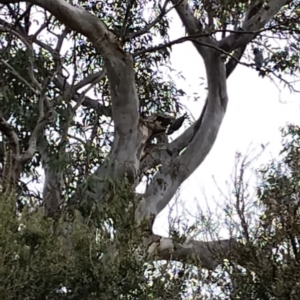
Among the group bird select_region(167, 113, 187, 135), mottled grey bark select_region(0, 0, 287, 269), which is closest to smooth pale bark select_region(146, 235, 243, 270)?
mottled grey bark select_region(0, 0, 287, 269)

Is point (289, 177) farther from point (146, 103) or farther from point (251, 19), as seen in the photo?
point (146, 103)

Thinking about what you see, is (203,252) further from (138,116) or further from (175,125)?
(175,125)

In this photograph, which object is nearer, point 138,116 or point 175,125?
point 138,116

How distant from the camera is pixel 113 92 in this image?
4777mm

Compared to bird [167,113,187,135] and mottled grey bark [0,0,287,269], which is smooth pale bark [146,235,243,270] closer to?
mottled grey bark [0,0,287,269]

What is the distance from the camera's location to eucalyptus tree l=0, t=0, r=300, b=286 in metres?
4.50

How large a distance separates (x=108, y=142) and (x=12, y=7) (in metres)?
1.52

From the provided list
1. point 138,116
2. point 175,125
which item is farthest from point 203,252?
point 175,125

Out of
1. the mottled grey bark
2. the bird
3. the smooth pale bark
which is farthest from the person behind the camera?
the bird

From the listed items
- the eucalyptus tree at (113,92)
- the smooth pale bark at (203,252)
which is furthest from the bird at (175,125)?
the smooth pale bark at (203,252)

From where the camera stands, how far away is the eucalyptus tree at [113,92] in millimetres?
4504

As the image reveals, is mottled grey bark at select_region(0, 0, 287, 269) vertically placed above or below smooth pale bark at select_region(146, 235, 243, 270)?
above

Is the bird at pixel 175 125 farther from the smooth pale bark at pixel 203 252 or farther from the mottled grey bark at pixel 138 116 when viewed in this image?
the smooth pale bark at pixel 203 252

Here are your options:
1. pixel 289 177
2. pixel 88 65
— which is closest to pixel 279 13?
pixel 88 65
